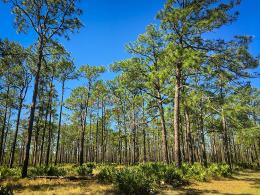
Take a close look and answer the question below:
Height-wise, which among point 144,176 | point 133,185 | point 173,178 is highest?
point 144,176

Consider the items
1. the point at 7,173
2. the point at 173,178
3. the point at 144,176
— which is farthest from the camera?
the point at 7,173

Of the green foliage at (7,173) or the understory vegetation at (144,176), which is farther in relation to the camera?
the green foliage at (7,173)

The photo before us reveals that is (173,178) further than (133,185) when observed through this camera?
Yes

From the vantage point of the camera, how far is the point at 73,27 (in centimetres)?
1719

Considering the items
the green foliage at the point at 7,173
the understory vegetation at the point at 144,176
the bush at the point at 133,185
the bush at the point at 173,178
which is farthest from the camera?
the green foliage at the point at 7,173

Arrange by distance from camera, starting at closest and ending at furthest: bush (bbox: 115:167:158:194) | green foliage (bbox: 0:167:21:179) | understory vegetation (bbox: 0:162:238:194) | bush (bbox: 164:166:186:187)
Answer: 1. bush (bbox: 115:167:158:194)
2. understory vegetation (bbox: 0:162:238:194)
3. bush (bbox: 164:166:186:187)
4. green foliage (bbox: 0:167:21:179)

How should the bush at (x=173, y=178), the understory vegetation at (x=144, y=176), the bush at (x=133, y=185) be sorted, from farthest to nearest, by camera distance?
the bush at (x=173, y=178) < the understory vegetation at (x=144, y=176) < the bush at (x=133, y=185)

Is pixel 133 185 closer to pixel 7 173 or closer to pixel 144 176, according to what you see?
pixel 144 176

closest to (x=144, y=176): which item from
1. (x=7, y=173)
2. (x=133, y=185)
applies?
(x=133, y=185)

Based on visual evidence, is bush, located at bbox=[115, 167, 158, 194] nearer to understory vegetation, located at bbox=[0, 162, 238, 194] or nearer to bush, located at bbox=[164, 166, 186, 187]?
understory vegetation, located at bbox=[0, 162, 238, 194]

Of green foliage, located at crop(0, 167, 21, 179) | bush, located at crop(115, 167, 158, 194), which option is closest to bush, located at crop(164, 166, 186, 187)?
bush, located at crop(115, 167, 158, 194)

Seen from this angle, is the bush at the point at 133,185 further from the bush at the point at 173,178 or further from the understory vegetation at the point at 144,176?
the bush at the point at 173,178

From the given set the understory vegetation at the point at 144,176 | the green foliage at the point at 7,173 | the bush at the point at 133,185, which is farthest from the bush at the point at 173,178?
the green foliage at the point at 7,173

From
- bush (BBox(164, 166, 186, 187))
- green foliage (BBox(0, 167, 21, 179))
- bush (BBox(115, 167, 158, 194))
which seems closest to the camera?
bush (BBox(115, 167, 158, 194))
